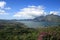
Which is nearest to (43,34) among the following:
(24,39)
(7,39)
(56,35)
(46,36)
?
(46,36)

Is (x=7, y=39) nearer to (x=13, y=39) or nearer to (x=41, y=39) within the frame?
(x=13, y=39)

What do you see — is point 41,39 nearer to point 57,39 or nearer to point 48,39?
point 48,39

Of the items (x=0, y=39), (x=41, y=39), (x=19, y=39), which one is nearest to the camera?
(x=41, y=39)

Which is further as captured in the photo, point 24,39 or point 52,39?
point 24,39

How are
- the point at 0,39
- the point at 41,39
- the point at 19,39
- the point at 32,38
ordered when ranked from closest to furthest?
1. the point at 41,39
2. the point at 32,38
3. the point at 19,39
4. the point at 0,39

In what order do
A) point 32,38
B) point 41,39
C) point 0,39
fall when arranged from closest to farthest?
point 41,39 < point 32,38 < point 0,39

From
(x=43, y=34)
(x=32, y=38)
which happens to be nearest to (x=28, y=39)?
(x=32, y=38)

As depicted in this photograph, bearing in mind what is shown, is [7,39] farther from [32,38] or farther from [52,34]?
[52,34]

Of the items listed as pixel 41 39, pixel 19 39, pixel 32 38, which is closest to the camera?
pixel 41 39

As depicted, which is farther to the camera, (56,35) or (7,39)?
(7,39)
